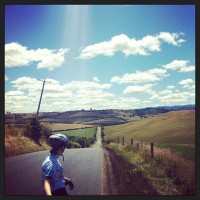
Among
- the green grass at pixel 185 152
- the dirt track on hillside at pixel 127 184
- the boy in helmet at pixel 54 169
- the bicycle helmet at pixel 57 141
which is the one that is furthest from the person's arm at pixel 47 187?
the green grass at pixel 185 152

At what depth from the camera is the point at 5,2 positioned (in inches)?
410

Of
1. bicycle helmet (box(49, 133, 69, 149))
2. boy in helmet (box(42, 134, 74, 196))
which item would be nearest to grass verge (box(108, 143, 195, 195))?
boy in helmet (box(42, 134, 74, 196))

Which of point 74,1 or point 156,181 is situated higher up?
point 74,1

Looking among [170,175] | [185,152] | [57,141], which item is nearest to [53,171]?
[57,141]

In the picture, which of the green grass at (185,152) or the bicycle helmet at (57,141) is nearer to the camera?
the bicycle helmet at (57,141)

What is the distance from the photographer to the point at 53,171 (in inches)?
185

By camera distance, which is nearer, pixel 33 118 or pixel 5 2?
pixel 5 2

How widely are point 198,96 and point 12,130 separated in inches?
1093

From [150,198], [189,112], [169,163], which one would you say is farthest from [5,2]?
[189,112]

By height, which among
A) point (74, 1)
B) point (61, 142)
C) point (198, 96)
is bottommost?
point (61, 142)

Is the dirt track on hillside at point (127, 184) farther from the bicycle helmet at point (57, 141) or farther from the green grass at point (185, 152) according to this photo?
the green grass at point (185, 152)

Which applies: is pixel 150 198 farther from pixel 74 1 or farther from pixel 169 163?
pixel 74 1

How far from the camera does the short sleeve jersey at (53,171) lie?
466 cm

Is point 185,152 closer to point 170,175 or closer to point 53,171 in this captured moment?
point 170,175
